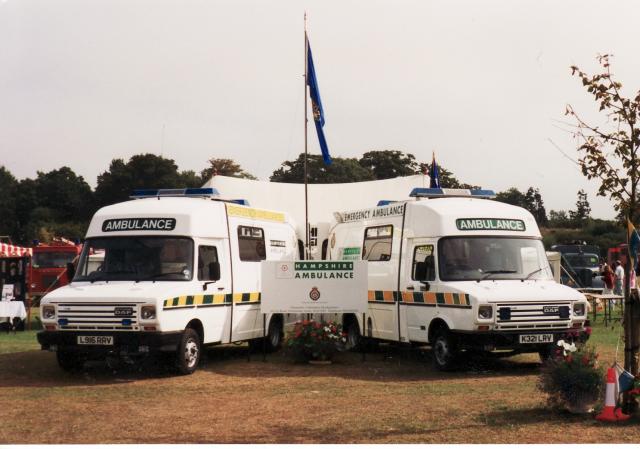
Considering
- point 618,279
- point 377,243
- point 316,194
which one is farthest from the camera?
point 618,279

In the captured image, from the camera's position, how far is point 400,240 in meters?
15.2

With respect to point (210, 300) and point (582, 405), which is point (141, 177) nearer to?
point (210, 300)

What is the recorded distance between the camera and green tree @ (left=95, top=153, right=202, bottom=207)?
69.2 metres

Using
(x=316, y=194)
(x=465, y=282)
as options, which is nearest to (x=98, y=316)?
(x=465, y=282)

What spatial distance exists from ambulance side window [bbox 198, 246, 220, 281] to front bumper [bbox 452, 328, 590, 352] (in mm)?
4096

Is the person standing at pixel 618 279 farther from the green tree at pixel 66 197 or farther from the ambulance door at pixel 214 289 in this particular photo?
the green tree at pixel 66 197

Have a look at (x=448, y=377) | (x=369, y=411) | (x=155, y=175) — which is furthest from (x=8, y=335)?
(x=155, y=175)

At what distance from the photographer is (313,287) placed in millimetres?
15297

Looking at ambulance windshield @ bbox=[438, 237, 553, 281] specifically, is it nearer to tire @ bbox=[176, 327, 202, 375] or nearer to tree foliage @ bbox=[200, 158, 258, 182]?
tire @ bbox=[176, 327, 202, 375]

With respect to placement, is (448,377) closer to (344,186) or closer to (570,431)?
(570,431)

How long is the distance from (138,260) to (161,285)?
2.30 ft

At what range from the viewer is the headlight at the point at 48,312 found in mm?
12836

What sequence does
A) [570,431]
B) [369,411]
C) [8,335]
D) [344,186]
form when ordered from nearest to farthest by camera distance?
[570,431] < [369,411] < [8,335] < [344,186]

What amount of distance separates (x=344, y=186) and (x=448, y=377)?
1243cm
